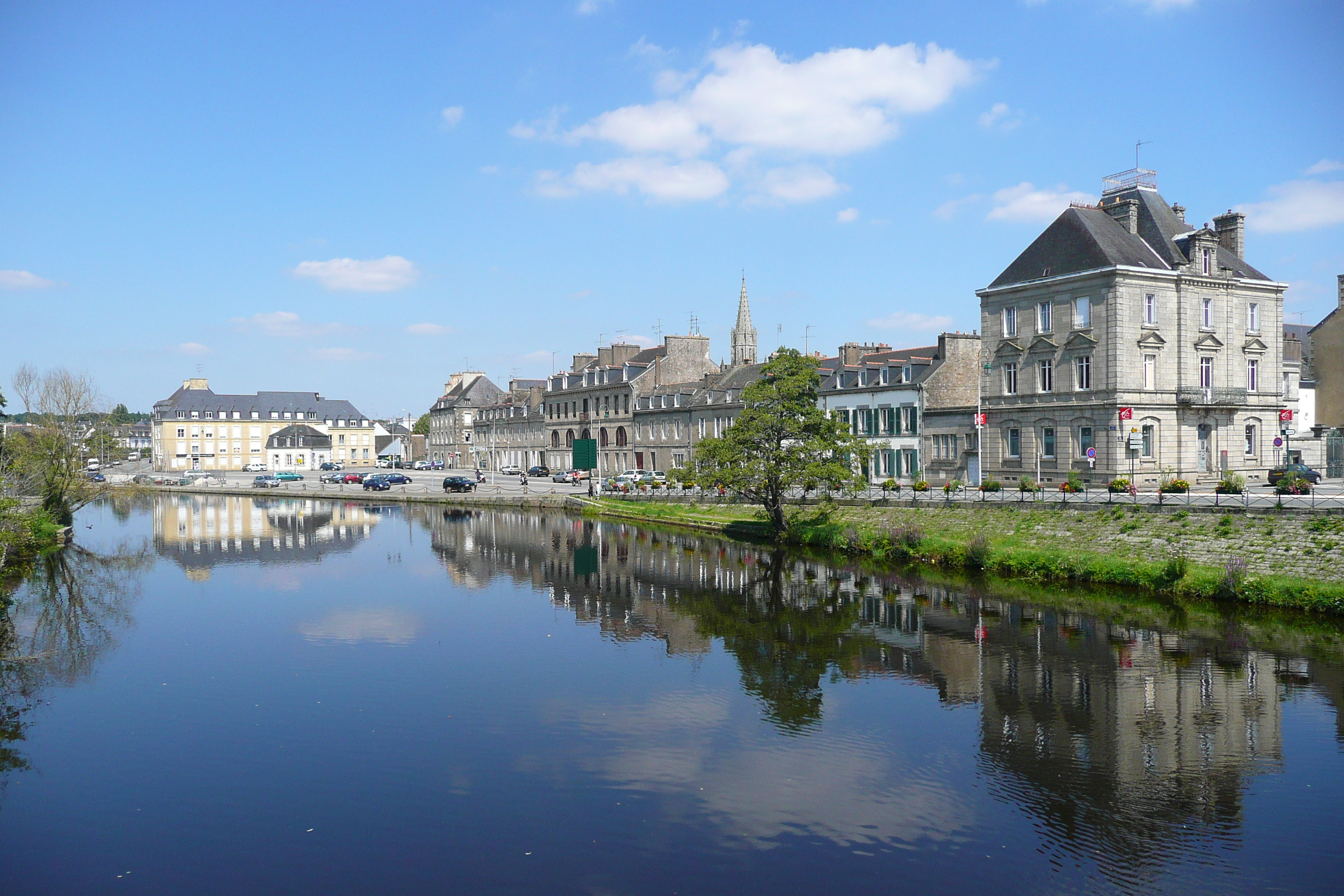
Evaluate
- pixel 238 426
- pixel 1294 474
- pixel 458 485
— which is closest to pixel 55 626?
pixel 458 485

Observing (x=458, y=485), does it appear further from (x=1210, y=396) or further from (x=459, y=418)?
(x=1210, y=396)

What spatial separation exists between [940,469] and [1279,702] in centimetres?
3282

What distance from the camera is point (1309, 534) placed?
27359 millimetres

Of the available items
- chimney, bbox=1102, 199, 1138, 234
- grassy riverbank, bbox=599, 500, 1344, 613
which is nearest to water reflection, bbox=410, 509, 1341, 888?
grassy riverbank, bbox=599, 500, 1344, 613

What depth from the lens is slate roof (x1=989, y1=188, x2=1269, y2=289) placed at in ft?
139

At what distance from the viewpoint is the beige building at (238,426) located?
119 m

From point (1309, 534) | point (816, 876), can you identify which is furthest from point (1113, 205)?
point (816, 876)

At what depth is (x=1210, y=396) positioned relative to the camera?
141 feet

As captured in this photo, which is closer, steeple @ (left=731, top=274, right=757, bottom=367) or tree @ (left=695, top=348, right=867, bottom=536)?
tree @ (left=695, top=348, right=867, bottom=536)

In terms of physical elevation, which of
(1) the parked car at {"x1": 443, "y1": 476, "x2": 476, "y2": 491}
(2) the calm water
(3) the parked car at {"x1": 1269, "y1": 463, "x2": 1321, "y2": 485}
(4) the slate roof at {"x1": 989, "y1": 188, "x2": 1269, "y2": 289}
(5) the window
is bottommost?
(2) the calm water

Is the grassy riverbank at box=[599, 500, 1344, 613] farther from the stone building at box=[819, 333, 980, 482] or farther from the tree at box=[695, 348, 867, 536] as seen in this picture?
the stone building at box=[819, 333, 980, 482]

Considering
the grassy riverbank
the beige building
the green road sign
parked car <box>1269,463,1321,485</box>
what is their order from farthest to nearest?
the beige building < the green road sign < parked car <box>1269,463,1321,485</box> < the grassy riverbank

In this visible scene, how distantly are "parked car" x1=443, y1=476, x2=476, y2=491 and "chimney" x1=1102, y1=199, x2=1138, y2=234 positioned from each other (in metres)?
48.4

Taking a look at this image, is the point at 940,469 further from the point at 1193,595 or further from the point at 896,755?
the point at 896,755
